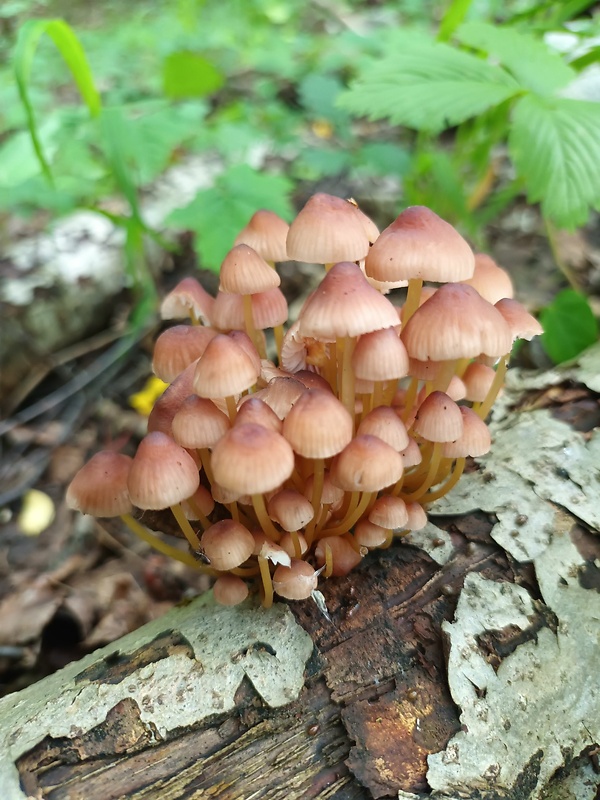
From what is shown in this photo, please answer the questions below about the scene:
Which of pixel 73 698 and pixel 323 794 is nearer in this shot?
pixel 323 794

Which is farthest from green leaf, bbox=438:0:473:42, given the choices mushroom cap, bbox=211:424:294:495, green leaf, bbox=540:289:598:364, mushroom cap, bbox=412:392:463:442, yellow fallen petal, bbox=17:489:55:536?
yellow fallen petal, bbox=17:489:55:536

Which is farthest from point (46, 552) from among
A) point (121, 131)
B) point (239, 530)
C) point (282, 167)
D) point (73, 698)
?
point (282, 167)

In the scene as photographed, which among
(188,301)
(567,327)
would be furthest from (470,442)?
(567,327)

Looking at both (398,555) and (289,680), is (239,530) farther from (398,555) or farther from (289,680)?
(398,555)

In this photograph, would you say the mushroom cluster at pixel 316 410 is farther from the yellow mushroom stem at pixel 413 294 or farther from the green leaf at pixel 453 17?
the green leaf at pixel 453 17

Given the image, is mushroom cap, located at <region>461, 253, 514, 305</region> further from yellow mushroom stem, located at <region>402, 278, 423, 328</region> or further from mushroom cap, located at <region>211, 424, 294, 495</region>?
mushroom cap, located at <region>211, 424, 294, 495</region>

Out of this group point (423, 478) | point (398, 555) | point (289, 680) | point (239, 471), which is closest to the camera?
point (239, 471)
